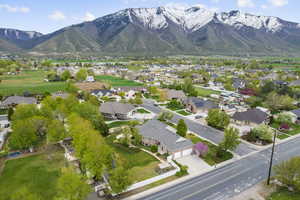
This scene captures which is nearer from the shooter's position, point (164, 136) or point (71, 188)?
point (71, 188)

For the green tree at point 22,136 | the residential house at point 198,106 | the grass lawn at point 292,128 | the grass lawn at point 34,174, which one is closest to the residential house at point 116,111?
the residential house at point 198,106

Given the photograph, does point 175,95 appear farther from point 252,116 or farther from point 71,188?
point 71,188

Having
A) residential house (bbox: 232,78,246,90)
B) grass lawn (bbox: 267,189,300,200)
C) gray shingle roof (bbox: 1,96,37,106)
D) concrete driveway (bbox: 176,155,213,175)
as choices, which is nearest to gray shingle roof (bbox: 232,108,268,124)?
concrete driveway (bbox: 176,155,213,175)

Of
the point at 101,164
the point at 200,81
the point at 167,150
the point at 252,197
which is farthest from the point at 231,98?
the point at 101,164

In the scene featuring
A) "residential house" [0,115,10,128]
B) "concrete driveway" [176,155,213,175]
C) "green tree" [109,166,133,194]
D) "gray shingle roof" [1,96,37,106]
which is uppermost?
"gray shingle roof" [1,96,37,106]

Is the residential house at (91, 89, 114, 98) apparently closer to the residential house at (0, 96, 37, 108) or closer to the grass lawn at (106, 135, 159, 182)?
the residential house at (0, 96, 37, 108)

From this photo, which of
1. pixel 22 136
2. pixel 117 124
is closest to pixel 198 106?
pixel 117 124
